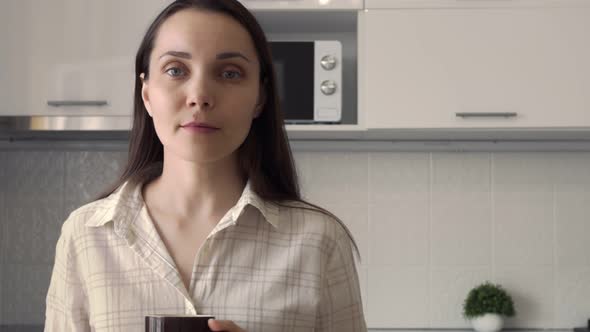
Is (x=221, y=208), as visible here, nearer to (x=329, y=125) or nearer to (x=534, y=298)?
(x=329, y=125)

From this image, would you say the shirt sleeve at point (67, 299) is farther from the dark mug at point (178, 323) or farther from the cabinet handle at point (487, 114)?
the cabinet handle at point (487, 114)

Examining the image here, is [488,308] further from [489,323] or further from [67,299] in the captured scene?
[67,299]

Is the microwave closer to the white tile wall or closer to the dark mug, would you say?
the white tile wall

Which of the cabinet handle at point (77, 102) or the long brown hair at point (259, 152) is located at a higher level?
the cabinet handle at point (77, 102)

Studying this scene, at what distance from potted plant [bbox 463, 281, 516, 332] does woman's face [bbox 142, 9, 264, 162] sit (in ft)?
5.36

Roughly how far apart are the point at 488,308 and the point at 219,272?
5.37 feet

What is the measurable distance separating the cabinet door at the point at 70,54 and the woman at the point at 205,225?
127cm

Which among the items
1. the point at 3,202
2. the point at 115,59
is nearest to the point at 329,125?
the point at 115,59

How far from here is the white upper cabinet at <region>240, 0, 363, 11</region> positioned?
2328mm

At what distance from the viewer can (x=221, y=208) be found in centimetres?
105

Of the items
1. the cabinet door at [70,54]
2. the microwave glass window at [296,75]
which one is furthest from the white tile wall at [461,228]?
the cabinet door at [70,54]

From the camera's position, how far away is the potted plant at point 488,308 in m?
2.46

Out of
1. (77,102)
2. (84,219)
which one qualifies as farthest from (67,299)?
(77,102)

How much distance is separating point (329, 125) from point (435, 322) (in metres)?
0.73
